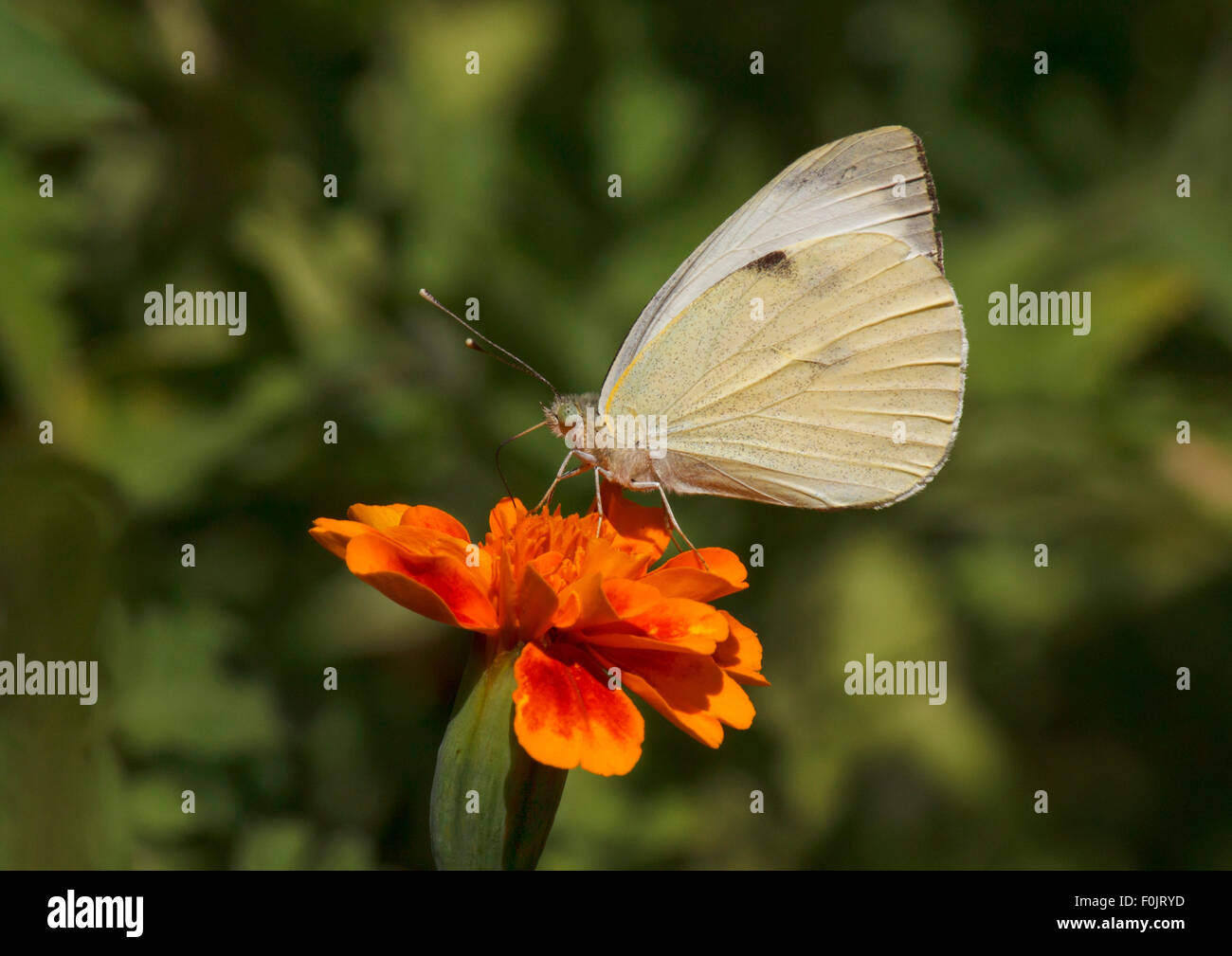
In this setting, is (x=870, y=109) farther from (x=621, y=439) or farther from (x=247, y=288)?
(x=247, y=288)

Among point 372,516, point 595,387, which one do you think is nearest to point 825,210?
point 595,387

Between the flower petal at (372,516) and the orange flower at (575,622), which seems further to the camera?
the flower petal at (372,516)

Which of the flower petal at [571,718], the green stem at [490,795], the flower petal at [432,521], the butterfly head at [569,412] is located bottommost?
the green stem at [490,795]

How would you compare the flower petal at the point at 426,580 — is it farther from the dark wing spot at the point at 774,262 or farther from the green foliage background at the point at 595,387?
the dark wing spot at the point at 774,262

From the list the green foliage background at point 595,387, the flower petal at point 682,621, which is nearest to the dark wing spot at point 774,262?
the green foliage background at point 595,387

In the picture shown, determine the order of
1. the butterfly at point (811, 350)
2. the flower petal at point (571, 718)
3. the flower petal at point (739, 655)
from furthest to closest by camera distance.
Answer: the butterfly at point (811, 350)
the flower petal at point (739, 655)
the flower petal at point (571, 718)

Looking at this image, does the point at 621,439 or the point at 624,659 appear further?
the point at 621,439
